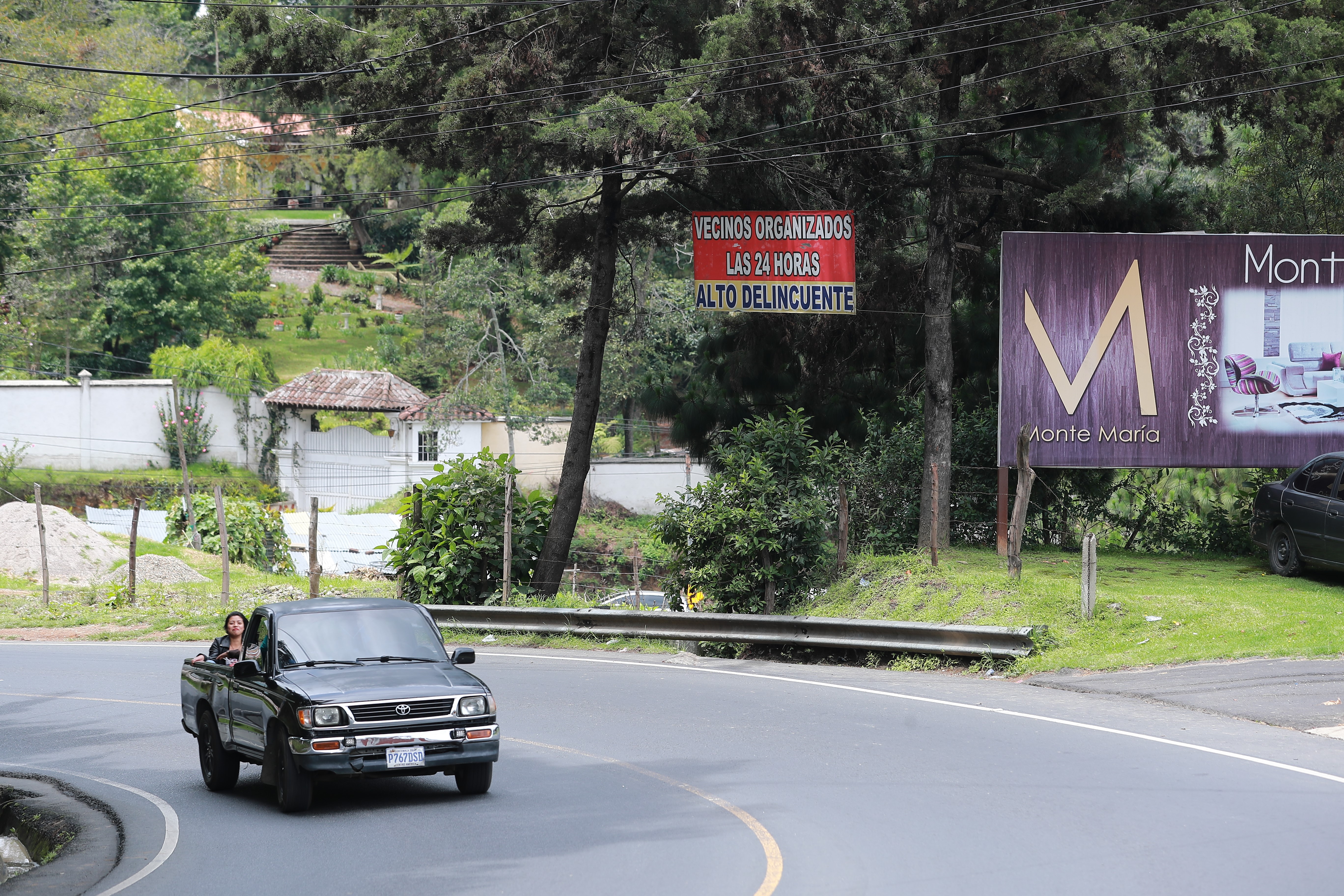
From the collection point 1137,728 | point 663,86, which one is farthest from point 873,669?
point 663,86

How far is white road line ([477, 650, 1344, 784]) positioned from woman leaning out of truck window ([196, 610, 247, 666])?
21.6 feet

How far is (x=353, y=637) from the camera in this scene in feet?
36.4

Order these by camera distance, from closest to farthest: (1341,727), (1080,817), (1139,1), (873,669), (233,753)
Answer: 1. (1080,817)
2. (233,753)
3. (1341,727)
4. (873,669)
5. (1139,1)

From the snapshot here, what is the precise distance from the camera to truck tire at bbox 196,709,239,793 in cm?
1130

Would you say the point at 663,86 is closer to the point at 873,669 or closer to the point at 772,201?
the point at 772,201

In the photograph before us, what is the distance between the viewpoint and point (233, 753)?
1120 centimetres

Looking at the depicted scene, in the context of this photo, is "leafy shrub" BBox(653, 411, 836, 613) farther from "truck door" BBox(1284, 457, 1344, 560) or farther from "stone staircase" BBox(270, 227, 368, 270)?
"stone staircase" BBox(270, 227, 368, 270)

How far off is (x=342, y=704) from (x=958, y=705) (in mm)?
6907

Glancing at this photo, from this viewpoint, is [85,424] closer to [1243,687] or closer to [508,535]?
[508,535]

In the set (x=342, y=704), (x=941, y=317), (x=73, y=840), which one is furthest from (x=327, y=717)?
(x=941, y=317)

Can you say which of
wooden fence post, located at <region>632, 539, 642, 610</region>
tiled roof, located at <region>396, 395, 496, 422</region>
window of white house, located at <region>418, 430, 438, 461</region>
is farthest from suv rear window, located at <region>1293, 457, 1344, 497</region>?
window of white house, located at <region>418, 430, 438, 461</region>

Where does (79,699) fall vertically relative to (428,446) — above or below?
below

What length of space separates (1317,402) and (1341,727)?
1075 cm

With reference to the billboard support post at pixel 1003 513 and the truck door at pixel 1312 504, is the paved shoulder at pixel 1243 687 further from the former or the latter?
the billboard support post at pixel 1003 513
